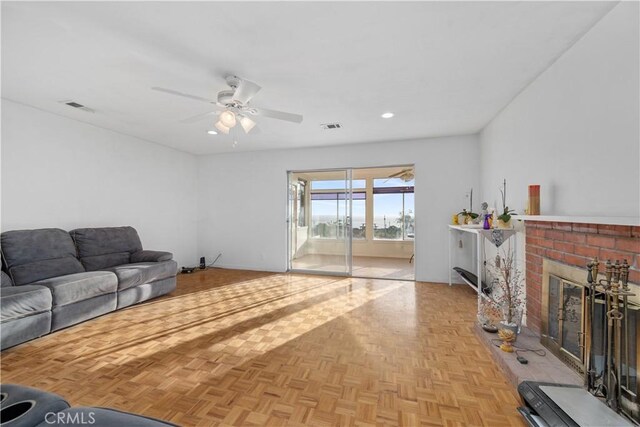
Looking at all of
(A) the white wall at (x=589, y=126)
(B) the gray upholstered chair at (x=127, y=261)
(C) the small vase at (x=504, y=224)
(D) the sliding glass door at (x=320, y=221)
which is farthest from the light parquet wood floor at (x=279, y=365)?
(D) the sliding glass door at (x=320, y=221)

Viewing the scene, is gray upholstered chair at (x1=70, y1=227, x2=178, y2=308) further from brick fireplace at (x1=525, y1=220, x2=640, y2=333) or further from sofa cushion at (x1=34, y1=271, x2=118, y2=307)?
brick fireplace at (x1=525, y1=220, x2=640, y2=333)

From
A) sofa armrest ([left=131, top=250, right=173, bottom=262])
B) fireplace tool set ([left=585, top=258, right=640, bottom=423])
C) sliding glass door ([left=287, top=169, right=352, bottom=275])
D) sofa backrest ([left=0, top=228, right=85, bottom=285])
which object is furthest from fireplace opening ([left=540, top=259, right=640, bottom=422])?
sofa backrest ([left=0, top=228, right=85, bottom=285])

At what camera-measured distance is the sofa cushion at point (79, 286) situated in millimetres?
2711

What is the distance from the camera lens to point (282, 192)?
5.60 m

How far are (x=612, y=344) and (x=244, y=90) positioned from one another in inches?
121

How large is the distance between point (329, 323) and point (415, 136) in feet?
11.2

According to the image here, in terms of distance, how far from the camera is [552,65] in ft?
7.75

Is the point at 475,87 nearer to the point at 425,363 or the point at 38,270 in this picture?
the point at 425,363

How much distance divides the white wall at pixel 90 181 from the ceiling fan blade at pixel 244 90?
289 cm

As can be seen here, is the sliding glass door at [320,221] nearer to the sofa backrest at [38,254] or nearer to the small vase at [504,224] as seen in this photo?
the small vase at [504,224]

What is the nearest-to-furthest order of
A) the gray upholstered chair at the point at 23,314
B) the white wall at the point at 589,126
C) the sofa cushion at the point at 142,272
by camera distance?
the white wall at the point at 589,126 < the gray upholstered chair at the point at 23,314 < the sofa cushion at the point at 142,272

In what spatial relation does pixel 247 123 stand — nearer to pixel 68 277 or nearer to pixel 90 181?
pixel 68 277

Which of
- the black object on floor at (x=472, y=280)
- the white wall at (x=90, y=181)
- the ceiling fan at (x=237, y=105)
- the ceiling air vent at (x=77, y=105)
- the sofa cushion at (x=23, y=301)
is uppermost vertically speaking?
the ceiling air vent at (x=77, y=105)

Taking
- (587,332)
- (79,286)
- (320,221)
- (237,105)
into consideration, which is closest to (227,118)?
(237,105)
